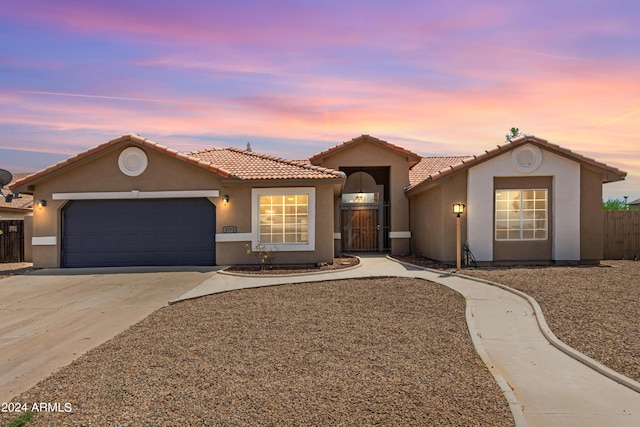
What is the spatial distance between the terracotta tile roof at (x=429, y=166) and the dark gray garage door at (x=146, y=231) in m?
9.66

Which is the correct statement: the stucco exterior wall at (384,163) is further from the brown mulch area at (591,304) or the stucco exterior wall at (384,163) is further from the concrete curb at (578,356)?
the concrete curb at (578,356)

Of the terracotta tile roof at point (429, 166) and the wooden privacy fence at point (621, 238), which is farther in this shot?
the terracotta tile roof at point (429, 166)

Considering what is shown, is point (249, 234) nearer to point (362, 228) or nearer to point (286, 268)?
point (286, 268)

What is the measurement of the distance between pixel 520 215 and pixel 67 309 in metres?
13.8

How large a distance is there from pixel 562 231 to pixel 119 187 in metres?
15.5

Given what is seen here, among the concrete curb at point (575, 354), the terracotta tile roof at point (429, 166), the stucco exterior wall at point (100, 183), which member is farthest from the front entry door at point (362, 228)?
the concrete curb at point (575, 354)

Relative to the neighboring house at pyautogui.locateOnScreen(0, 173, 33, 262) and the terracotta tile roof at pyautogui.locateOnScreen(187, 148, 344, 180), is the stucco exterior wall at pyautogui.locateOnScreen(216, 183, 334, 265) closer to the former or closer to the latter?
the terracotta tile roof at pyautogui.locateOnScreen(187, 148, 344, 180)

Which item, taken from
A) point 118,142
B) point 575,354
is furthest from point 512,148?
point 118,142

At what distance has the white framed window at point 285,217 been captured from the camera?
46.8 feet

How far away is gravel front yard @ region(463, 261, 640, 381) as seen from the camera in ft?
18.5

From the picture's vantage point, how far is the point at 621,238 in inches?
667

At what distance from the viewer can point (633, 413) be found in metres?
3.92

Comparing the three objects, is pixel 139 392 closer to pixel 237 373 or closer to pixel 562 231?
pixel 237 373

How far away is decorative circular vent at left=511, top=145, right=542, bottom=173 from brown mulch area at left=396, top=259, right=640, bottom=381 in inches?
135
